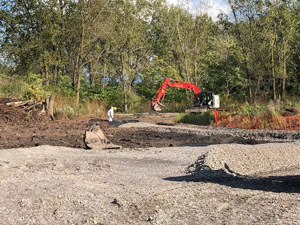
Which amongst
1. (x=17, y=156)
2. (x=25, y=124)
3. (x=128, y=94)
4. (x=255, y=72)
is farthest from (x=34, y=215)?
(x=128, y=94)

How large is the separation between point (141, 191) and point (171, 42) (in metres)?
22.6

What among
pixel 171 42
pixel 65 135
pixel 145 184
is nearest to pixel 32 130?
pixel 65 135

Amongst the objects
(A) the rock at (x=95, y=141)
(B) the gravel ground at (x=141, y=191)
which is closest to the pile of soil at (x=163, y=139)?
(A) the rock at (x=95, y=141)

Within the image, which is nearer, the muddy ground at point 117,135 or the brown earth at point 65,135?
the brown earth at point 65,135

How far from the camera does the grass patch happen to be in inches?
671

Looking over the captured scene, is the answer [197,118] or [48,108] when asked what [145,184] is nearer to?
[48,108]

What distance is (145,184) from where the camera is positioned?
573cm

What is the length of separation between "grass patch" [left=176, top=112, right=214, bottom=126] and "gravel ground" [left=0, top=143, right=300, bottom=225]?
28.7 feet

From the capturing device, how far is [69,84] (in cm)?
2714

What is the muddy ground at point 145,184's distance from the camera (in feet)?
14.0

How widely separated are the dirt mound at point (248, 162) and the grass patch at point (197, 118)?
7.89 metres

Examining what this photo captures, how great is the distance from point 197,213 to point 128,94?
76.6 ft

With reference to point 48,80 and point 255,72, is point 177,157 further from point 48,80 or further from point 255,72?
point 48,80

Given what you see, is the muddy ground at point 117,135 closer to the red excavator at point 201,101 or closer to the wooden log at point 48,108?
the wooden log at point 48,108
